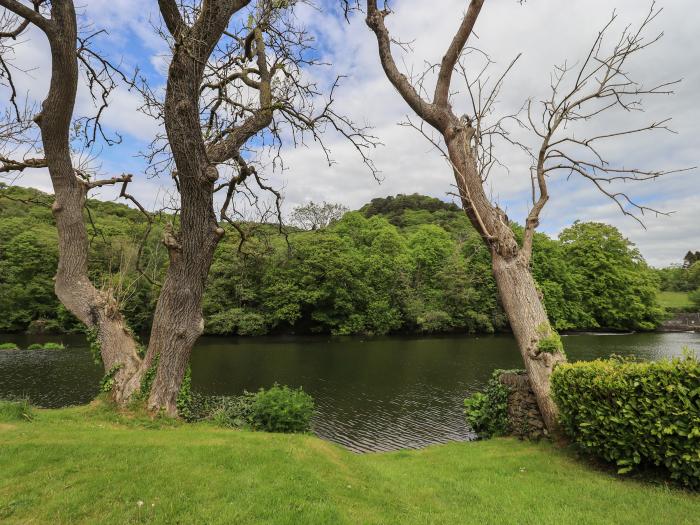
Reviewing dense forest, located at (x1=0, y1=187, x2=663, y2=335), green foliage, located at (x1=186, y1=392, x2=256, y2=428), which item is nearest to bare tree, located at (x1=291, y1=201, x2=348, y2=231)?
dense forest, located at (x1=0, y1=187, x2=663, y2=335)

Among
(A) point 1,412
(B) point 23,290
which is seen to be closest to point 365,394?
(A) point 1,412

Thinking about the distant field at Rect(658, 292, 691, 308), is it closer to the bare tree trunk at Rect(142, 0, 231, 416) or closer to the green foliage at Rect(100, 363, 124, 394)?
the bare tree trunk at Rect(142, 0, 231, 416)

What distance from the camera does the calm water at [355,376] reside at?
1231 cm

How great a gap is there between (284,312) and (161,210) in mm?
30116

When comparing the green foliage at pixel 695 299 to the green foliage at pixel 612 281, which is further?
the green foliage at pixel 695 299

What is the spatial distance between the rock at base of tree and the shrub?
4.06 metres

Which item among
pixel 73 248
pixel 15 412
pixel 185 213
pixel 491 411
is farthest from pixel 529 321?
pixel 15 412

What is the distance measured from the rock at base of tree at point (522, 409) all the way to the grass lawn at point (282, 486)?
65 centimetres

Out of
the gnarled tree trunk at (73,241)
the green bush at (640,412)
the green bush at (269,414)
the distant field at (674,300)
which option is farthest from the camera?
the distant field at (674,300)

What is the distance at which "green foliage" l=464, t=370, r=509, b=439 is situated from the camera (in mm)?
7855

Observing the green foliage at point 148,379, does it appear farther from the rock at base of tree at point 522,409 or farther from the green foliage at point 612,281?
the green foliage at point 612,281

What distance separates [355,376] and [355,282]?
69.2ft

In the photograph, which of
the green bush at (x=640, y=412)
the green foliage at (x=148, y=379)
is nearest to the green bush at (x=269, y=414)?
the green foliage at (x=148, y=379)

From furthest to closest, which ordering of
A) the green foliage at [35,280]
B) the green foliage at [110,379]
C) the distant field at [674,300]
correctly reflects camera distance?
the distant field at [674,300], the green foliage at [35,280], the green foliage at [110,379]
